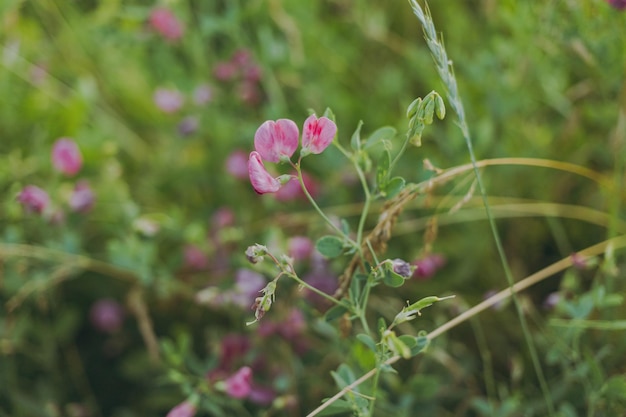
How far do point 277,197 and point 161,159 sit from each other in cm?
35

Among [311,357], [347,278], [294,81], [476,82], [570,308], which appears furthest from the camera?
[294,81]

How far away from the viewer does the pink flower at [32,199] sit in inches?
51.1

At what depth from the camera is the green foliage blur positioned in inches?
48.7

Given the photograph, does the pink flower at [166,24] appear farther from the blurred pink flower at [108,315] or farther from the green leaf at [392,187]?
the green leaf at [392,187]

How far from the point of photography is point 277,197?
5.07 feet

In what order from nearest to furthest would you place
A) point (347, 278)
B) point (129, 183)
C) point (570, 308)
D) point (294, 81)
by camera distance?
point (347, 278) < point (570, 308) < point (294, 81) < point (129, 183)

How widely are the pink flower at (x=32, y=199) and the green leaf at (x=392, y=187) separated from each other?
0.74 meters

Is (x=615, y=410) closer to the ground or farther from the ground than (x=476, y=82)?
closer to the ground

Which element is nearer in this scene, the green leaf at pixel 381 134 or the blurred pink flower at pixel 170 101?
the green leaf at pixel 381 134

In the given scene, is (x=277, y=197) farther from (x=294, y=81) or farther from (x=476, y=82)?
Result: (x=476, y=82)

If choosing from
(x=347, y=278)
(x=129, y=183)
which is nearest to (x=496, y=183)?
(x=347, y=278)

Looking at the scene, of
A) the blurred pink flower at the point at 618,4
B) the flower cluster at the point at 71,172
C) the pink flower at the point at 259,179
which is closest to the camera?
the pink flower at the point at 259,179

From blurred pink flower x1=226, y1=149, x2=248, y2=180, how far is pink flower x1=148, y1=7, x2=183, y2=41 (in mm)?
343

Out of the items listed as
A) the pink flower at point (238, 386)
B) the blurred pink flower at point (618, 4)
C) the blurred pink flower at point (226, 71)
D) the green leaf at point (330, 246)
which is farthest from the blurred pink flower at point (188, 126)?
the blurred pink flower at point (618, 4)
